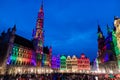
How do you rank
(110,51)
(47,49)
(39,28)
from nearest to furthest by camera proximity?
(110,51), (39,28), (47,49)

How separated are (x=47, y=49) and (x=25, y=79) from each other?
56.4m

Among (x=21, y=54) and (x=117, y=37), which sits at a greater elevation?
(x=117, y=37)

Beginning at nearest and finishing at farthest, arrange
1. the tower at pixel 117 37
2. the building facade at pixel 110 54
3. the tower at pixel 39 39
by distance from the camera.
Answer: the tower at pixel 117 37 → the building facade at pixel 110 54 → the tower at pixel 39 39

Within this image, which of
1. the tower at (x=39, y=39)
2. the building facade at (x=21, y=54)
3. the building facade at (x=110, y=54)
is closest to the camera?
the building facade at (x=21, y=54)

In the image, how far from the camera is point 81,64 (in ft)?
360

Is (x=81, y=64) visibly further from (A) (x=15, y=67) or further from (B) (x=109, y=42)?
(A) (x=15, y=67)

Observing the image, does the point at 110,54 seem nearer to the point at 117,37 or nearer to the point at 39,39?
the point at 117,37

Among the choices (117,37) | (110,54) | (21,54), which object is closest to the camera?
(117,37)

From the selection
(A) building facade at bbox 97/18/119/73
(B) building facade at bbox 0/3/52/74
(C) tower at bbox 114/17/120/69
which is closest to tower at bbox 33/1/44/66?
(B) building facade at bbox 0/3/52/74

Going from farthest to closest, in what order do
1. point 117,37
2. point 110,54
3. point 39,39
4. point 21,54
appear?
1. point 39,39
2. point 110,54
3. point 21,54
4. point 117,37

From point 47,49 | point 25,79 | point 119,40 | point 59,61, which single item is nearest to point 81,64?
point 59,61

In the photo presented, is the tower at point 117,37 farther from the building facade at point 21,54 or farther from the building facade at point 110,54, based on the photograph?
the building facade at point 21,54

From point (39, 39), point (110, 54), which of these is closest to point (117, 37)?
point (110, 54)

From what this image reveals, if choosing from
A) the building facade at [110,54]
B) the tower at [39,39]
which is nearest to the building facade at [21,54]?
the tower at [39,39]
